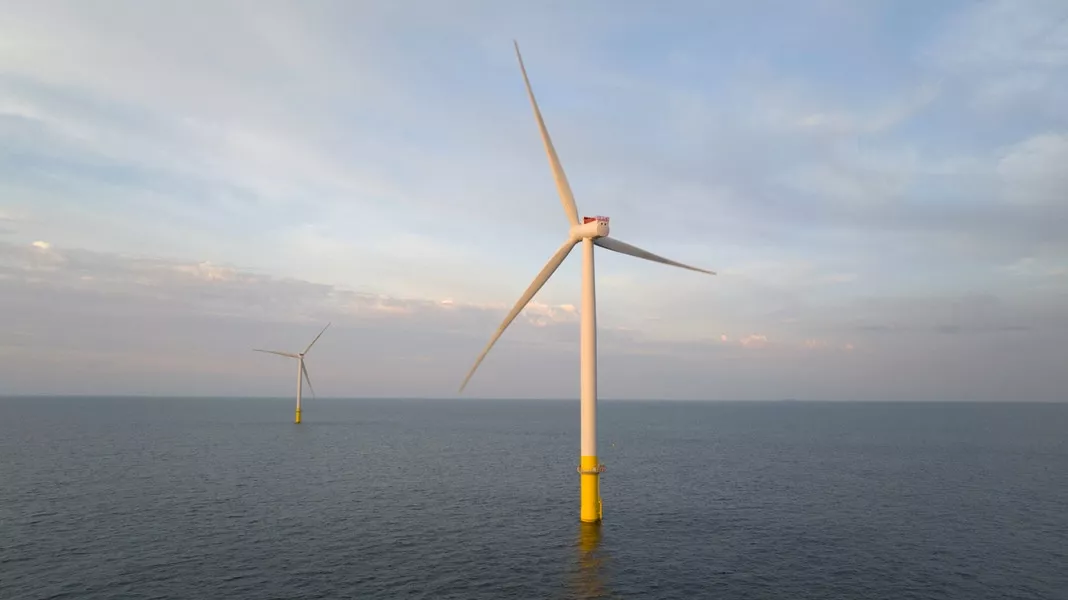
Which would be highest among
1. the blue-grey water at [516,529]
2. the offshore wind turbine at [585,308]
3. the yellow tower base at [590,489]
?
the offshore wind turbine at [585,308]

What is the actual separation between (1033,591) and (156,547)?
239 ft

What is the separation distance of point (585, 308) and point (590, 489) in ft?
59.6

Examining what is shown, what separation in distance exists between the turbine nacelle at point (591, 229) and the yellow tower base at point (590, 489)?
21.0m

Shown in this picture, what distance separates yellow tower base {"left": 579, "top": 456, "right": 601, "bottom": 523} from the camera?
203 ft

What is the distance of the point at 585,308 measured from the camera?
2447 inches

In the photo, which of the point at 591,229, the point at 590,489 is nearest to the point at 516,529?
the point at 590,489

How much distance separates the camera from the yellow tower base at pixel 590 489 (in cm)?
6175

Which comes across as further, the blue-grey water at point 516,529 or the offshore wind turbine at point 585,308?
the offshore wind turbine at point 585,308

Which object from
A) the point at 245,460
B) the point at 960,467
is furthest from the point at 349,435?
the point at 960,467

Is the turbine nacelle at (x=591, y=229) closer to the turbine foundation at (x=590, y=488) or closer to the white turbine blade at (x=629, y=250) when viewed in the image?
the white turbine blade at (x=629, y=250)

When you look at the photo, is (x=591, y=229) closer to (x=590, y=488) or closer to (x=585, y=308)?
(x=585, y=308)

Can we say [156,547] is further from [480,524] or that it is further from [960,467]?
[960,467]

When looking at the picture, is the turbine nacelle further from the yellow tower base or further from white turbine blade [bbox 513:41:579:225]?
the yellow tower base

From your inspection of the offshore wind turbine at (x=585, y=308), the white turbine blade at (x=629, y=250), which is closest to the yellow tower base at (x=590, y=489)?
the offshore wind turbine at (x=585, y=308)
